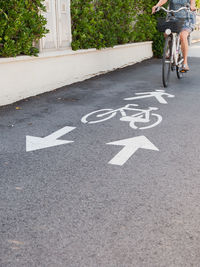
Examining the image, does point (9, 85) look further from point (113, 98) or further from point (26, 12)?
point (113, 98)

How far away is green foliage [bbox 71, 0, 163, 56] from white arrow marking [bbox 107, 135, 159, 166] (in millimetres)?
4429

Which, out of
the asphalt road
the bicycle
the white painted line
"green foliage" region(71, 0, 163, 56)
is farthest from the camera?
"green foliage" region(71, 0, 163, 56)

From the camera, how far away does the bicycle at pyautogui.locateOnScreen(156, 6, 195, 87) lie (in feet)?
23.6

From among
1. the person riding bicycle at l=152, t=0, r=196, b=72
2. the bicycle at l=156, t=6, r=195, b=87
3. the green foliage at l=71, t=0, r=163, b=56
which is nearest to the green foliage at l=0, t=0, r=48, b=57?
the green foliage at l=71, t=0, r=163, b=56

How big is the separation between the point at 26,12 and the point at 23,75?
1.12m

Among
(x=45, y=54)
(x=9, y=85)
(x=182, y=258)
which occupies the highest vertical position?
(x=45, y=54)

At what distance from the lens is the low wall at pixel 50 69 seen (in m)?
6.29

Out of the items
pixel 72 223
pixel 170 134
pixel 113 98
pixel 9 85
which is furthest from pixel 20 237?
pixel 113 98

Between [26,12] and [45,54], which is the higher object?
[26,12]

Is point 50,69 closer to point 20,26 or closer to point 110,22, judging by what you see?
point 20,26

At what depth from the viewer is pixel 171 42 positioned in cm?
748

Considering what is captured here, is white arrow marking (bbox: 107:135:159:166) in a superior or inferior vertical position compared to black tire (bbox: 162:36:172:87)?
inferior

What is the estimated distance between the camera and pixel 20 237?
244 cm

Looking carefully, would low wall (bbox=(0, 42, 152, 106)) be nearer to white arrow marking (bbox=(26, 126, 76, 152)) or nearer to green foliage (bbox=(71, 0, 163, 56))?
green foliage (bbox=(71, 0, 163, 56))
